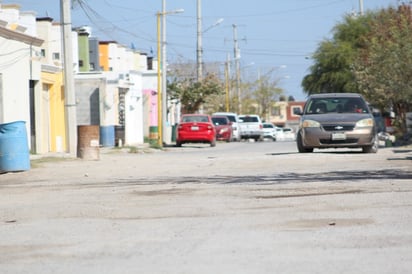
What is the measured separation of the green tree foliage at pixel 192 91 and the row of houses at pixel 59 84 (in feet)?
13.9

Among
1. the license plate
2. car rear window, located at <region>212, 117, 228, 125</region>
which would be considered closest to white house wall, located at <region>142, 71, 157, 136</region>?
car rear window, located at <region>212, 117, 228, 125</region>

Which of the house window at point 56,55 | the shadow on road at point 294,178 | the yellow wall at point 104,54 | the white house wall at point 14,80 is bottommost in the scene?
the shadow on road at point 294,178

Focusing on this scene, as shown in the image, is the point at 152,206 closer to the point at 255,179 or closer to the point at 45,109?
the point at 255,179

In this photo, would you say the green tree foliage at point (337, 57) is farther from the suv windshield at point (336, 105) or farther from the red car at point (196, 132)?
the suv windshield at point (336, 105)

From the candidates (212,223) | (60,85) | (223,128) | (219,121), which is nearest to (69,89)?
(60,85)

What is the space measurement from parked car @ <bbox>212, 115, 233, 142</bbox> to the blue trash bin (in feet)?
106

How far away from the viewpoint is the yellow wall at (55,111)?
126 feet

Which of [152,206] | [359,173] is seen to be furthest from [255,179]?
[152,206]

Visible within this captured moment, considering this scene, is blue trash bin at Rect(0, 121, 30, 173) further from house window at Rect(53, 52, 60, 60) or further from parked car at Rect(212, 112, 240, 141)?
parked car at Rect(212, 112, 240, 141)

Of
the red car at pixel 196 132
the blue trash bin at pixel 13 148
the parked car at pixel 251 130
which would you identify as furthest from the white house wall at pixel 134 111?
the blue trash bin at pixel 13 148

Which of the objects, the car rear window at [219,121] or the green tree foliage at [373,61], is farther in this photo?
the car rear window at [219,121]

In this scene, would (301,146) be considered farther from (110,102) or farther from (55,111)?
(110,102)

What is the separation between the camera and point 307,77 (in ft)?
220

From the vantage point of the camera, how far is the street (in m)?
7.80
